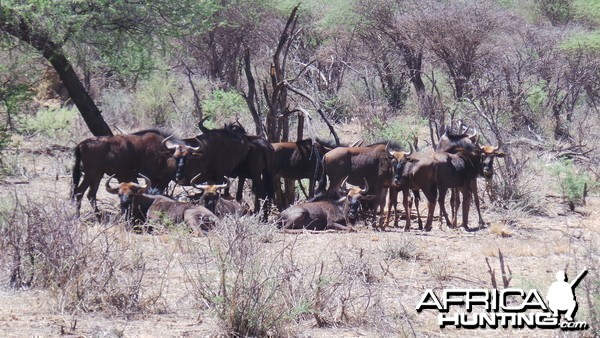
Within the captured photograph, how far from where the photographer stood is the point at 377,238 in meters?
11.8

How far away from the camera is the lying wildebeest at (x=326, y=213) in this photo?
504 inches

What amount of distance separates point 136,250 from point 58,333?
83.3 inches

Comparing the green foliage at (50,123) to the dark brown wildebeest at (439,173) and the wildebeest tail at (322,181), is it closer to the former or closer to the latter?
the wildebeest tail at (322,181)

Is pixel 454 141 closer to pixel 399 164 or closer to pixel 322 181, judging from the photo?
pixel 399 164

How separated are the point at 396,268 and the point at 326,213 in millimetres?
3336

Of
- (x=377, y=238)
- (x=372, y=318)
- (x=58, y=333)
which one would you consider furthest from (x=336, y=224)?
(x=58, y=333)

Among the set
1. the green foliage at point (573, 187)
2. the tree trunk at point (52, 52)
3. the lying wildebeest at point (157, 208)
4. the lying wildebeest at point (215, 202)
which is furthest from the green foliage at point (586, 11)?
the lying wildebeest at point (157, 208)

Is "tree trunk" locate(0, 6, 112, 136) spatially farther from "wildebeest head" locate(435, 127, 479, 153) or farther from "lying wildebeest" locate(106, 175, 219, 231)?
"wildebeest head" locate(435, 127, 479, 153)

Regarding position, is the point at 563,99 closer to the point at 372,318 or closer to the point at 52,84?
the point at 52,84

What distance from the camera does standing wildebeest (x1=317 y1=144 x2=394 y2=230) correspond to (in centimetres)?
1395

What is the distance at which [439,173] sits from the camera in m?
13.2

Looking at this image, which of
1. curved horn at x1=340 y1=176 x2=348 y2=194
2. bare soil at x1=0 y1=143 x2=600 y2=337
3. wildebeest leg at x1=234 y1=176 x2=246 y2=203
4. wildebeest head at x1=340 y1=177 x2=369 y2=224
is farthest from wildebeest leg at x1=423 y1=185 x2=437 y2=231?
wildebeest leg at x1=234 y1=176 x2=246 y2=203

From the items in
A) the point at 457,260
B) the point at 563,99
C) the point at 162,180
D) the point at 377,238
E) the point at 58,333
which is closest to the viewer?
the point at 58,333

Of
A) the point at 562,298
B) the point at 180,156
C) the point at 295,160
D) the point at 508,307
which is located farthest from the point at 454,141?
the point at 562,298
